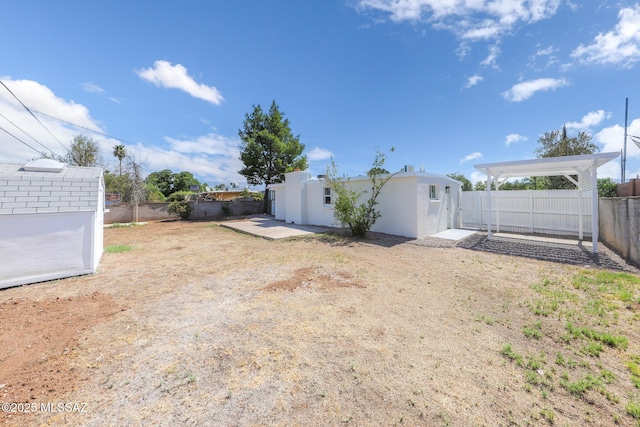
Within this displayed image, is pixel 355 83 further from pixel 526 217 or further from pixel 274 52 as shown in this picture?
pixel 526 217

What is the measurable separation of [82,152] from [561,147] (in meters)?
40.4

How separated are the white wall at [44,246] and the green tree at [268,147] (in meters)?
16.6

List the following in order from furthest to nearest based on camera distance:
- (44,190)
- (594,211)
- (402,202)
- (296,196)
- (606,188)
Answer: (296,196)
(606,188)
(402,202)
(594,211)
(44,190)

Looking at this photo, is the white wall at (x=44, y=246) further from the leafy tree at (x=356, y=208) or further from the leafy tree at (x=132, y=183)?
the leafy tree at (x=132, y=183)

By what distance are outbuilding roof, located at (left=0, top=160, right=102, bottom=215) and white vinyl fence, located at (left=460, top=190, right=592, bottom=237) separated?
54.0 ft

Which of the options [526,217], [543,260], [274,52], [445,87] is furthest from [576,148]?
[274,52]

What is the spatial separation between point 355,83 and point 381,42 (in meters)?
3.06

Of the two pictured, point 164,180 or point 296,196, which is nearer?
point 296,196

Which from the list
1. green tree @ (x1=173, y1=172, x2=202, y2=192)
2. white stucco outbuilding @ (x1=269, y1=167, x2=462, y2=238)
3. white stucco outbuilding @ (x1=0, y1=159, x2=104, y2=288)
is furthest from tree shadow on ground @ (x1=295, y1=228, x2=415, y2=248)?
green tree @ (x1=173, y1=172, x2=202, y2=192)

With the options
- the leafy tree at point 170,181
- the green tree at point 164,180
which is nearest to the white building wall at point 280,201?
the leafy tree at point 170,181

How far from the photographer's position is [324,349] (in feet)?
10.2

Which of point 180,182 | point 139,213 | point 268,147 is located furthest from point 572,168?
point 180,182

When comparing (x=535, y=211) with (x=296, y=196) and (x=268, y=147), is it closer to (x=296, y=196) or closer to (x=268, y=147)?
(x=296, y=196)

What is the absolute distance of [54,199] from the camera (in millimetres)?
5941
